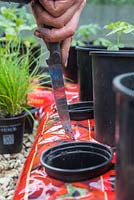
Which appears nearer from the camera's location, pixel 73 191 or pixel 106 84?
pixel 73 191

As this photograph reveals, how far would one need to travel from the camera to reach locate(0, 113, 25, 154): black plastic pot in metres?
1.55

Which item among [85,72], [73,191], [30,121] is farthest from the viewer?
[30,121]

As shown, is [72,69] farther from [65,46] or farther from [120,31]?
[65,46]

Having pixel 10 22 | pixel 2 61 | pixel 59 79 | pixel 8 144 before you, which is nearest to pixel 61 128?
pixel 59 79

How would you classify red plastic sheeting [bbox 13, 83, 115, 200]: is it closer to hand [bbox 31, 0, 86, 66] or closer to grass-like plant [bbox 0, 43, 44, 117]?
hand [bbox 31, 0, 86, 66]

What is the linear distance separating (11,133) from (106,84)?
82 cm

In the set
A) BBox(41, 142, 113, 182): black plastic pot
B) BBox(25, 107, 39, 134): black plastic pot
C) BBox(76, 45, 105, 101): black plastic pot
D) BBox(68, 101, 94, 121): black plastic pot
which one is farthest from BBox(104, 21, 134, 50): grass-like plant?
BBox(25, 107, 39, 134): black plastic pot

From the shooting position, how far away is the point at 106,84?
82 cm

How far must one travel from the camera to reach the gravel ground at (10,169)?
1255 mm

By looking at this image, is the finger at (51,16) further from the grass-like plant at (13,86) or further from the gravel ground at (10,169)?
the grass-like plant at (13,86)

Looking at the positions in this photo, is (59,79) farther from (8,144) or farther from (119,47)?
(8,144)

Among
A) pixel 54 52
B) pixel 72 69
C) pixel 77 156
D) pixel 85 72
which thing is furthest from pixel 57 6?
pixel 72 69

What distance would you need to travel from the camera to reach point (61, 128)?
95 cm

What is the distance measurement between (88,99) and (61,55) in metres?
0.37
